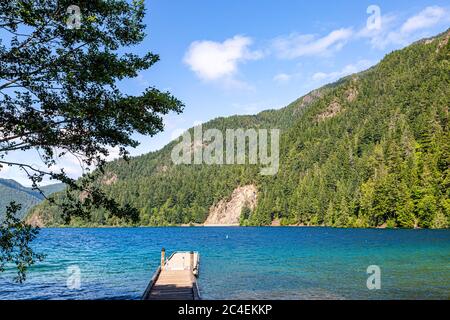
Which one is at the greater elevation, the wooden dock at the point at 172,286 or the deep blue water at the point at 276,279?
the wooden dock at the point at 172,286

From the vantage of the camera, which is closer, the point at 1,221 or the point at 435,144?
the point at 1,221

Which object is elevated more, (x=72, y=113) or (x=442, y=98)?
(x=442, y=98)

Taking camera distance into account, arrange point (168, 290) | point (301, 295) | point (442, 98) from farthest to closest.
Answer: point (442, 98) → point (301, 295) → point (168, 290)

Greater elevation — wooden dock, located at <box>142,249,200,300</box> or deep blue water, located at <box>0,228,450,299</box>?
wooden dock, located at <box>142,249,200,300</box>

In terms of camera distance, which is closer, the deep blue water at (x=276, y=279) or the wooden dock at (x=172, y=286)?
the wooden dock at (x=172, y=286)

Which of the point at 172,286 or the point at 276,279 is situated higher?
the point at 172,286

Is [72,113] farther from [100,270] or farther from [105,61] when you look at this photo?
[100,270]

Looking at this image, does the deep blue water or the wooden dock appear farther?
the deep blue water

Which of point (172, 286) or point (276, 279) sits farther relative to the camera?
→ point (276, 279)
